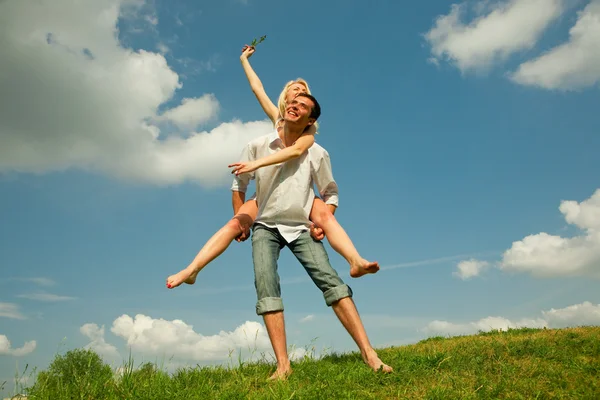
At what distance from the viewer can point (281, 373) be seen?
18.1ft

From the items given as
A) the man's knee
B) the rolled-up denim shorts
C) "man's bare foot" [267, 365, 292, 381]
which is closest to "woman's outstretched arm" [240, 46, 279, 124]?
the man's knee

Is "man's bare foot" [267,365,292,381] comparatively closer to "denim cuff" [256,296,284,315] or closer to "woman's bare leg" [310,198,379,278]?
"denim cuff" [256,296,284,315]

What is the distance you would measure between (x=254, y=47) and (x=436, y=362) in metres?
5.02

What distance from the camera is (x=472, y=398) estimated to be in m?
4.59

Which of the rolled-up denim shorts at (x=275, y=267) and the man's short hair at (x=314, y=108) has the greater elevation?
the man's short hair at (x=314, y=108)

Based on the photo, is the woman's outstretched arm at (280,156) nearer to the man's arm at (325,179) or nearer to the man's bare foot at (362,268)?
the man's arm at (325,179)

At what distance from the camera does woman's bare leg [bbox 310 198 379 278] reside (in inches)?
210

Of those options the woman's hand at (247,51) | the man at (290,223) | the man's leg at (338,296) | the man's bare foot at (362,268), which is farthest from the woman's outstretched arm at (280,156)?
the woman's hand at (247,51)

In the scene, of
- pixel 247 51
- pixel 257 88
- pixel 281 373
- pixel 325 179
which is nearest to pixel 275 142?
pixel 325 179

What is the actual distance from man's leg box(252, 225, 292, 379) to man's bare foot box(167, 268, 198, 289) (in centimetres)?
70

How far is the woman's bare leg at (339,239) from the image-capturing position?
5324 mm

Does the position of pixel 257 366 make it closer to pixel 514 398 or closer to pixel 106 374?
pixel 106 374

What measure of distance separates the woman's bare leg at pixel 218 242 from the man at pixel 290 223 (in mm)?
131

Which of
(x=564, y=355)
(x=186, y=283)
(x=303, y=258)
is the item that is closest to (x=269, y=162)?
(x=303, y=258)
